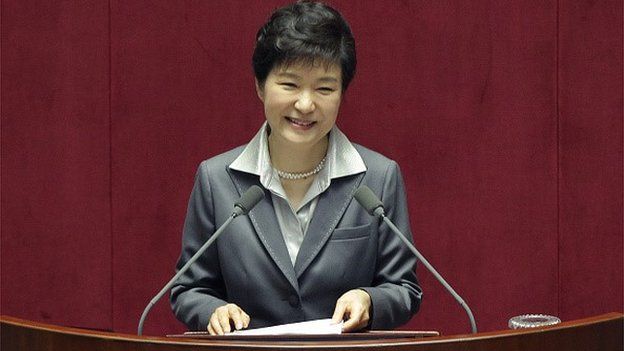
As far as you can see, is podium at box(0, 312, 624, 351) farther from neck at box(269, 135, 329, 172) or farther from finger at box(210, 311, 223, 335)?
neck at box(269, 135, 329, 172)

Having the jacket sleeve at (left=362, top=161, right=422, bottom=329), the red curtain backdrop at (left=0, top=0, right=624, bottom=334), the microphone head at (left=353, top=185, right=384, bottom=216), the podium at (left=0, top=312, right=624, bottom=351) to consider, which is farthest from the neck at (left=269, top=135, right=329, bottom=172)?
the red curtain backdrop at (left=0, top=0, right=624, bottom=334)

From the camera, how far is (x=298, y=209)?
155cm

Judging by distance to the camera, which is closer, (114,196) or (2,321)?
(2,321)

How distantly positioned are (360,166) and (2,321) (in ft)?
2.02

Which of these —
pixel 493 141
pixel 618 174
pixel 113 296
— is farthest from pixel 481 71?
pixel 113 296

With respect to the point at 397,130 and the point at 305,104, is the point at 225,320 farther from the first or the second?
the point at 397,130

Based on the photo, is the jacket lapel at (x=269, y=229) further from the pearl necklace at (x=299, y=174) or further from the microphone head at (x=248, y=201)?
the microphone head at (x=248, y=201)

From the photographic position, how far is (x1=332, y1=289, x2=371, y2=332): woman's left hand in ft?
4.30

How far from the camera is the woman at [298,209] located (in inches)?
58.2

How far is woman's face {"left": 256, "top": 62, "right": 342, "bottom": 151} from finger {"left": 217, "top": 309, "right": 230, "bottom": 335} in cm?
28

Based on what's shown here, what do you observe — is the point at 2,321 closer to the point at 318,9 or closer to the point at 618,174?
the point at 318,9

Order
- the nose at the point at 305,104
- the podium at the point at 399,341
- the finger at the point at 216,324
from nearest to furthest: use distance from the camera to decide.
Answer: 1. the podium at the point at 399,341
2. the finger at the point at 216,324
3. the nose at the point at 305,104

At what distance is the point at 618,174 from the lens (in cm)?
225

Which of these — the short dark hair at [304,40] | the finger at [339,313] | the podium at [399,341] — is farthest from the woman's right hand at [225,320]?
the short dark hair at [304,40]
